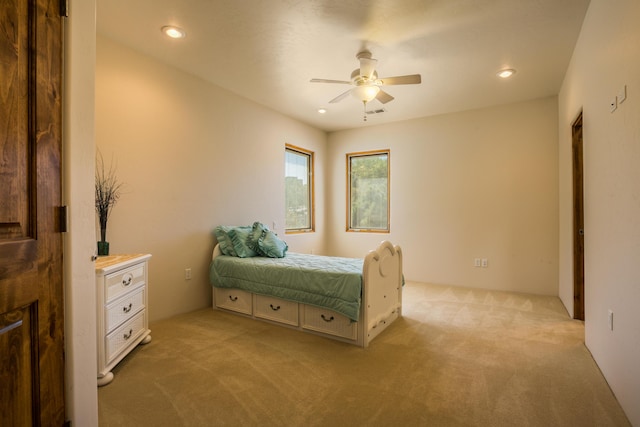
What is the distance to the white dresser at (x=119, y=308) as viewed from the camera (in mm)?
2105

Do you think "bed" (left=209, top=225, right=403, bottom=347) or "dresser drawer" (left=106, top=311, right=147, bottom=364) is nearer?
"dresser drawer" (left=106, top=311, right=147, bottom=364)

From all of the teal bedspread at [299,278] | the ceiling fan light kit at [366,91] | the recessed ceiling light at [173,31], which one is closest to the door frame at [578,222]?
the ceiling fan light kit at [366,91]

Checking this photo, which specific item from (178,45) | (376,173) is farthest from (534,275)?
(178,45)

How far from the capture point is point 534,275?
4414mm

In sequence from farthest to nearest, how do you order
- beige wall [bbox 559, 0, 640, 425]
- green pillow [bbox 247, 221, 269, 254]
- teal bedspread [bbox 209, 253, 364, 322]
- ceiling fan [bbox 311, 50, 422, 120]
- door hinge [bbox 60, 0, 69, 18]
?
1. green pillow [bbox 247, 221, 269, 254]
2. ceiling fan [bbox 311, 50, 422, 120]
3. teal bedspread [bbox 209, 253, 364, 322]
4. beige wall [bbox 559, 0, 640, 425]
5. door hinge [bbox 60, 0, 69, 18]

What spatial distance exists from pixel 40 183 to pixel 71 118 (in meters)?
0.30

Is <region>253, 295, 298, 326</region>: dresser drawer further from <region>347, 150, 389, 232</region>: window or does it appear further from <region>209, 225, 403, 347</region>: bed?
<region>347, 150, 389, 232</region>: window

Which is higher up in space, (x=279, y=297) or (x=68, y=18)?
(x=68, y=18)

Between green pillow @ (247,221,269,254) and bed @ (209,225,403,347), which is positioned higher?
green pillow @ (247,221,269,254)

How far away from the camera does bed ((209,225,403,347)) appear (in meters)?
2.72

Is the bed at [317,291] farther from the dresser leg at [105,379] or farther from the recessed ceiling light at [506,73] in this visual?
the recessed ceiling light at [506,73]

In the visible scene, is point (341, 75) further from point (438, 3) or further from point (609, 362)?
point (609, 362)

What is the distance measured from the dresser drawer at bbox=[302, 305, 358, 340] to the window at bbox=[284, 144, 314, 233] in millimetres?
2350

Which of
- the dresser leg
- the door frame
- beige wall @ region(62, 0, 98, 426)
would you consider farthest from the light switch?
the dresser leg
